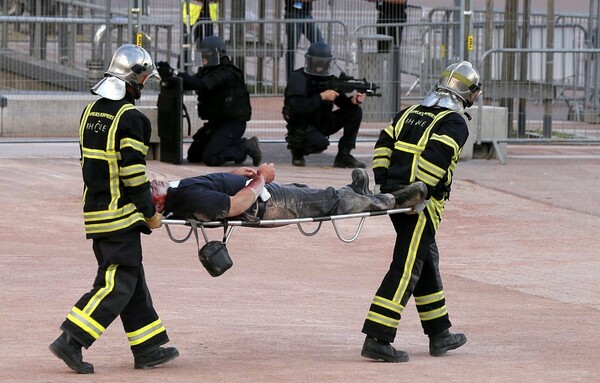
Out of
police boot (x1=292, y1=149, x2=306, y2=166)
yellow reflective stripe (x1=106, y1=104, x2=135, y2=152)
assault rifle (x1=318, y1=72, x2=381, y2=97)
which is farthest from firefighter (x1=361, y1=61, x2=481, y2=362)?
police boot (x1=292, y1=149, x2=306, y2=166)

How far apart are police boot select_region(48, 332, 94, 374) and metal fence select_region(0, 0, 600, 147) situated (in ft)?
31.7

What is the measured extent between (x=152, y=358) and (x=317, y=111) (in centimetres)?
861

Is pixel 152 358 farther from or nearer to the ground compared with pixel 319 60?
nearer to the ground

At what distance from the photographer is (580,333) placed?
26.9 feet

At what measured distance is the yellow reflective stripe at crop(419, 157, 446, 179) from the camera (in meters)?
7.38

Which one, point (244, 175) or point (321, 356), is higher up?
point (244, 175)

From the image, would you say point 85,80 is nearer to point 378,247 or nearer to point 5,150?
point 5,150

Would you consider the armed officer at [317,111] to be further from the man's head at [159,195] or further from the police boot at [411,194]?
the man's head at [159,195]

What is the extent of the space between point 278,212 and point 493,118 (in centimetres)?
969

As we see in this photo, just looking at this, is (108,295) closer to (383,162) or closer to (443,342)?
(383,162)

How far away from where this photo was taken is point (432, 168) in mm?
7383

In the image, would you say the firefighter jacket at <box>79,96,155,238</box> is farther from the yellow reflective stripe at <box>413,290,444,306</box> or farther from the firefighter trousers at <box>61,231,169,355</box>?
the yellow reflective stripe at <box>413,290,444,306</box>

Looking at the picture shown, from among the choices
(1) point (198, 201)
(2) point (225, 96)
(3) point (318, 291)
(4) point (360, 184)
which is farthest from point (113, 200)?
(2) point (225, 96)

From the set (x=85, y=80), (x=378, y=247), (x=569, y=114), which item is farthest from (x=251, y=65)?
(x=378, y=247)
